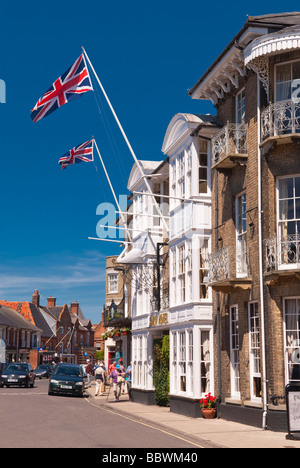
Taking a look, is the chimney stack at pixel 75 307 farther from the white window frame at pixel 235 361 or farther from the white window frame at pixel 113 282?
the white window frame at pixel 235 361

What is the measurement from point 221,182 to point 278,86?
13.5ft

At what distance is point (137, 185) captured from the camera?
30.9m

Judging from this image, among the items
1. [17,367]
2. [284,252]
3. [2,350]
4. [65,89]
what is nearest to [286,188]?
[284,252]

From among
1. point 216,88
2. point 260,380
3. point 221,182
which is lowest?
point 260,380

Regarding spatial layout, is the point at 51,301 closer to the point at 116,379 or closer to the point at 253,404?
the point at 116,379

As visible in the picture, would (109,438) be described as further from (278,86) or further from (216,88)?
(216,88)

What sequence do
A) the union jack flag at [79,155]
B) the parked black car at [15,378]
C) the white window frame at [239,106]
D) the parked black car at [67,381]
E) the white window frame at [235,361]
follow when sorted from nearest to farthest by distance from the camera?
the white window frame at [235,361] < the white window frame at [239,106] < the union jack flag at [79,155] < the parked black car at [67,381] < the parked black car at [15,378]

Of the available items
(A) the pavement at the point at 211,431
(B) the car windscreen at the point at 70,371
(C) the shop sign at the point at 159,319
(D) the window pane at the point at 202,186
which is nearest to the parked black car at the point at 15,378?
(B) the car windscreen at the point at 70,371

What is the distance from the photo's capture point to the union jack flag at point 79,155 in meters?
26.2

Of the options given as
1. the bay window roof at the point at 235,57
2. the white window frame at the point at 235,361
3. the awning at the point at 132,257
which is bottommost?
the white window frame at the point at 235,361

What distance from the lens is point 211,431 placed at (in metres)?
15.7

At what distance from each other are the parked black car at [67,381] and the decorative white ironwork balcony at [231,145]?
17.4m

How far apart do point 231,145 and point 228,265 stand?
11.9 feet
